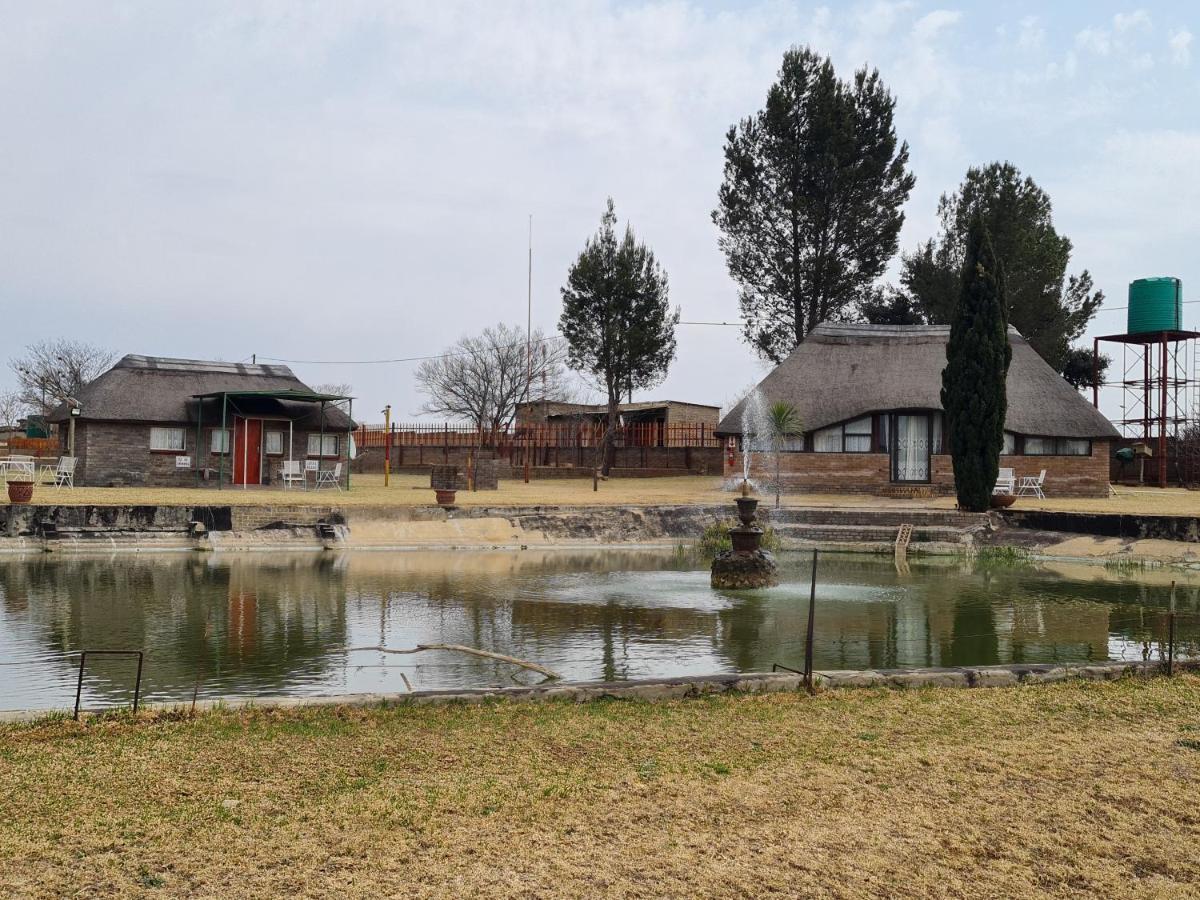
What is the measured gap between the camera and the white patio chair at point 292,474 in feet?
105

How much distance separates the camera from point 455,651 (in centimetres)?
1103

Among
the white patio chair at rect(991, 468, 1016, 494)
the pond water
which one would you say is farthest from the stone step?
the white patio chair at rect(991, 468, 1016, 494)

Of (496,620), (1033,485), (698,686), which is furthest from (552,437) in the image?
(698,686)

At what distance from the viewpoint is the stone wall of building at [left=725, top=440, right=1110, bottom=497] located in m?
32.5

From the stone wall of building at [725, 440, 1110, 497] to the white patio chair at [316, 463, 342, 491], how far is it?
1273cm

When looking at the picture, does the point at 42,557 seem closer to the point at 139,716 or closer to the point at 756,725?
the point at 139,716

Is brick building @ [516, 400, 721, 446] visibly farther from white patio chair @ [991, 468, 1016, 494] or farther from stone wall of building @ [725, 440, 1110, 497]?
white patio chair @ [991, 468, 1016, 494]

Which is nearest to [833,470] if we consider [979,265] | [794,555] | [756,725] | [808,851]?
[979,265]

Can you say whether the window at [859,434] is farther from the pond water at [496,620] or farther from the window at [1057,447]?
the pond water at [496,620]

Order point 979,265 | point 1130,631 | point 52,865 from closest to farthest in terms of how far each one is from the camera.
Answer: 1. point 52,865
2. point 1130,631
3. point 979,265

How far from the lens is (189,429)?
3344cm

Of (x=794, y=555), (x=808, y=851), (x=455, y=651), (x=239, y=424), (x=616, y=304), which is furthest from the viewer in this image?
(x=616, y=304)

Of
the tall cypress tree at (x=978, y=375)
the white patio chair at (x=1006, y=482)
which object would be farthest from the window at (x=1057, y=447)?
the tall cypress tree at (x=978, y=375)

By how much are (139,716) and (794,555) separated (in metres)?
17.5
